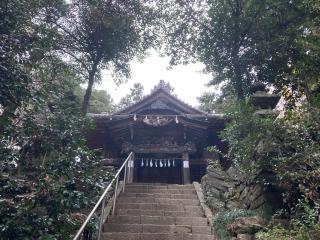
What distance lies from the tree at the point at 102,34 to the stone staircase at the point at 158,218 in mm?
4607

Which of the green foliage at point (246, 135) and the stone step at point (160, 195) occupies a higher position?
the green foliage at point (246, 135)

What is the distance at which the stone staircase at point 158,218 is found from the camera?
652 centimetres

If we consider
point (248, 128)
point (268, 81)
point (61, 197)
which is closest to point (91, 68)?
point (268, 81)

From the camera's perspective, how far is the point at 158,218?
24.5ft

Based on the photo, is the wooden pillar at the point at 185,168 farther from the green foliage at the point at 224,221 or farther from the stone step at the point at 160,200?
the green foliage at the point at 224,221

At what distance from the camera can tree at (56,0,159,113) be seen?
12.3 metres

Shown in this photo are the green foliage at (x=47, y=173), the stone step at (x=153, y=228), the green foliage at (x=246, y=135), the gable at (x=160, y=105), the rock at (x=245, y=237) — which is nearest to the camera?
the green foliage at (x=47, y=173)

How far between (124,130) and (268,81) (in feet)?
21.0

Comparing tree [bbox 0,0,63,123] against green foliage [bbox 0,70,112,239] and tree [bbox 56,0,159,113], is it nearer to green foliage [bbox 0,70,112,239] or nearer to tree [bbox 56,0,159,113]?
green foliage [bbox 0,70,112,239]

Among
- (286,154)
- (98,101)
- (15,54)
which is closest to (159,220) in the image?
(286,154)

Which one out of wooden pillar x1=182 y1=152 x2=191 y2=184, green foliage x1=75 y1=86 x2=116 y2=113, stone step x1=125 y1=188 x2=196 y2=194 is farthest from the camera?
green foliage x1=75 y1=86 x2=116 y2=113

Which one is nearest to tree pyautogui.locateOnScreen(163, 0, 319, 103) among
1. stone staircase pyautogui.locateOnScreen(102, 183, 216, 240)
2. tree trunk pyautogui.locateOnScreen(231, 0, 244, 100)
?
tree trunk pyautogui.locateOnScreen(231, 0, 244, 100)

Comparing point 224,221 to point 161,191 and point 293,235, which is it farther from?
point 161,191

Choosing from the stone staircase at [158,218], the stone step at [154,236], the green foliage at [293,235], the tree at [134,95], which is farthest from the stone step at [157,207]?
the tree at [134,95]
